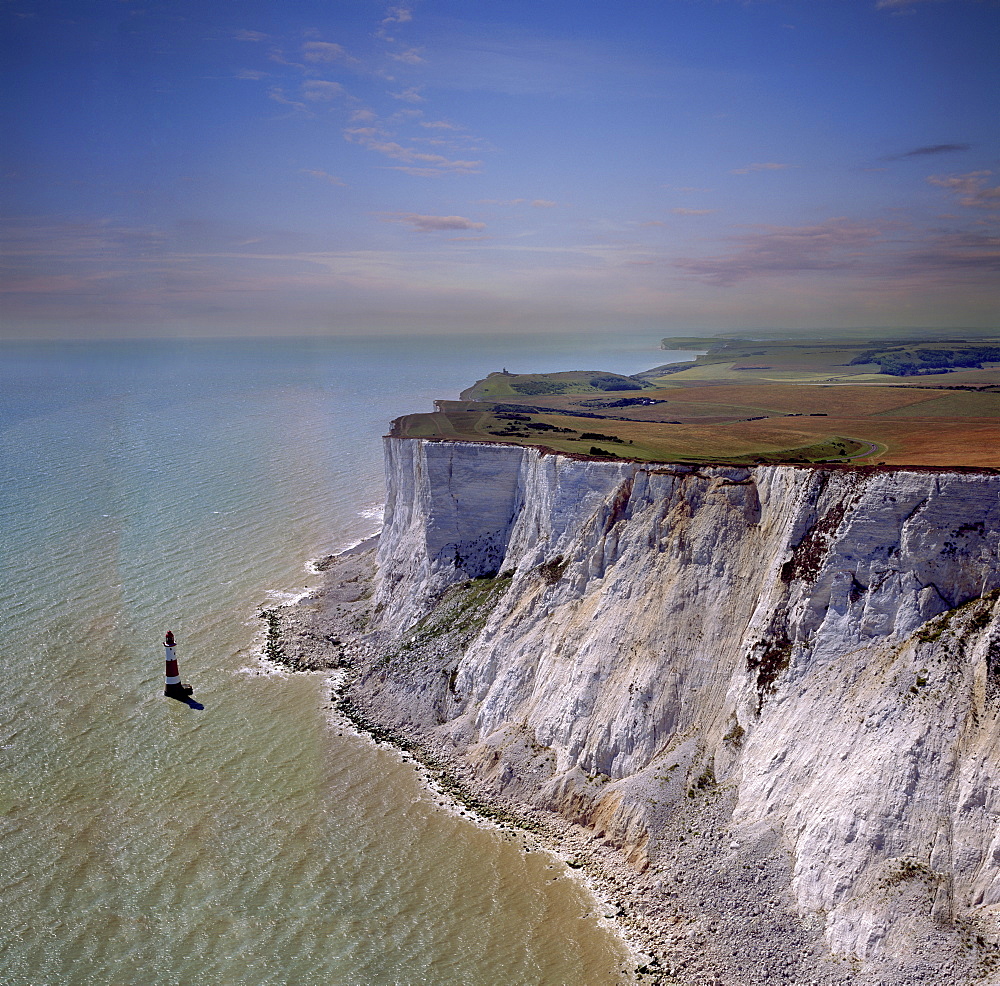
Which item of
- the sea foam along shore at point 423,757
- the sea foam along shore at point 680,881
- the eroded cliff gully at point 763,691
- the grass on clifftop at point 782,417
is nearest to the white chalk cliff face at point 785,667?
the eroded cliff gully at point 763,691

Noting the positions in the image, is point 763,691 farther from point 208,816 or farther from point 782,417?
point 782,417

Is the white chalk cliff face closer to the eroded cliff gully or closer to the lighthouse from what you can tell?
the eroded cliff gully

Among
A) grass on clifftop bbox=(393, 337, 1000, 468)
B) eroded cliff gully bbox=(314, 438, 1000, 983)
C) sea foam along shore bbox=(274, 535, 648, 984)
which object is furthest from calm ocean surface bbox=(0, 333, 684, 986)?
grass on clifftop bbox=(393, 337, 1000, 468)

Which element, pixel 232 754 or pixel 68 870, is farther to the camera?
pixel 232 754

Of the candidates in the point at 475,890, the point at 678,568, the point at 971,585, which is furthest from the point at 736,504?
the point at 475,890

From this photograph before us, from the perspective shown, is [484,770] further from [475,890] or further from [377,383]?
[377,383]

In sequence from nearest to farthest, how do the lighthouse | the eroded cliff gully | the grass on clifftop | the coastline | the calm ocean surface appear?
1. the eroded cliff gully
2. the coastline
3. the calm ocean surface
4. the lighthouse
5. the grass on clifftop
